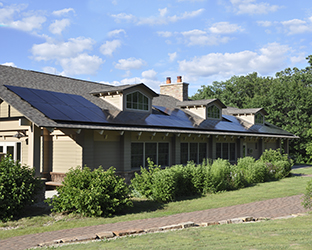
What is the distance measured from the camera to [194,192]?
14219 mm

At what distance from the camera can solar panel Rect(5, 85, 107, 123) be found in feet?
45.8

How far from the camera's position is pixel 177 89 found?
2925cm

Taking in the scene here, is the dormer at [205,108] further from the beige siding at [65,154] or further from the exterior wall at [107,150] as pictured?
the beige siding at [65,154]

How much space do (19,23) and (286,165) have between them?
17765 mm

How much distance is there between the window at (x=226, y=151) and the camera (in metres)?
23.5

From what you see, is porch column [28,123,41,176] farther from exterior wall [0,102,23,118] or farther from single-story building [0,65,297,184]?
exterior wall [0,102,23,118]

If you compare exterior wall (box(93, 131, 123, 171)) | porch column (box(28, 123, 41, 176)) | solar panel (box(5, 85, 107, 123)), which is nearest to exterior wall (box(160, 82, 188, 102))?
solar panel (box(5, 85, 107, 123))

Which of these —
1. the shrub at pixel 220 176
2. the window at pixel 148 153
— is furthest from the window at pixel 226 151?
the shrub at pixel 220 176

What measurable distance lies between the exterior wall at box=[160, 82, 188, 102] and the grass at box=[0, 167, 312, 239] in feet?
47.6

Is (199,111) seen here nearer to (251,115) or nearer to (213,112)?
(213,112)

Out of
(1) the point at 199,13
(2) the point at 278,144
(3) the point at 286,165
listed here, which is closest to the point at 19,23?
(1) the point at 199,13

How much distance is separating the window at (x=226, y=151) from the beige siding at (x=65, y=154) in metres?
11.7

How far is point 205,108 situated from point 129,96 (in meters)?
7.53

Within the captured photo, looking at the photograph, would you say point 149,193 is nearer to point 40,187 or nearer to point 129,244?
point 40,187
